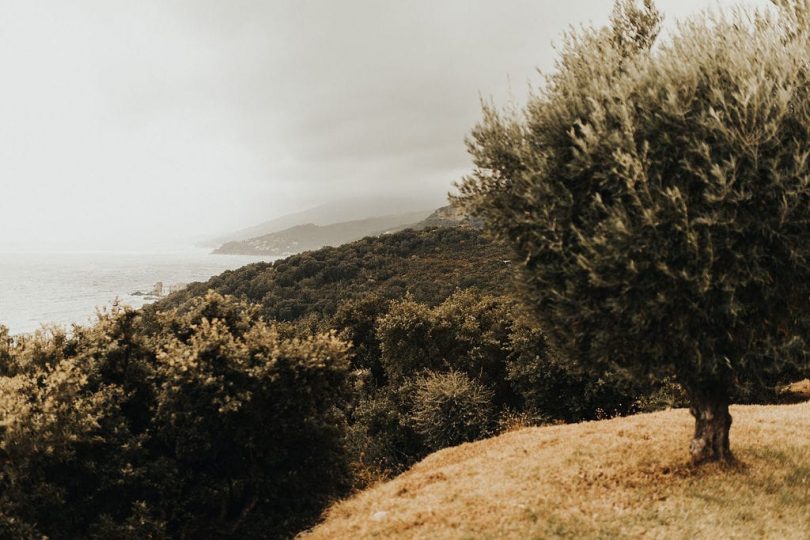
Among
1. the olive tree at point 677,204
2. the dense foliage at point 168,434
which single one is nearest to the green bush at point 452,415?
the dense foliage at point 168,434

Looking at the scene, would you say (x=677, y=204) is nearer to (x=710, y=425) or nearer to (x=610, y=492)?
(x=710, y=425)

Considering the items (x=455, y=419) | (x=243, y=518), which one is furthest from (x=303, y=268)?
(x=243, y=518)

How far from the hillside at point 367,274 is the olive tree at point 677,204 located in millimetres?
67145

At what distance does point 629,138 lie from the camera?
35.7ft

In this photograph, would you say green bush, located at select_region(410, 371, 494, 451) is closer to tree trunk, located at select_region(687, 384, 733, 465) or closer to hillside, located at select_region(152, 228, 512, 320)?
tree trunk, located at select_region(687, 384, 733, 465)

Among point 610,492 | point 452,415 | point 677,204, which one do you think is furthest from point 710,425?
point 452,415

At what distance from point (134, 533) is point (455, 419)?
21100 millimetres

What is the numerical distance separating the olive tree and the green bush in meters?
20.6

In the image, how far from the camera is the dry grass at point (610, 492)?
12.0 metres

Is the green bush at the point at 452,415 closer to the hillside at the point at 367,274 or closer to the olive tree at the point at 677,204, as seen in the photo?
the olive tree at the point at 677,204

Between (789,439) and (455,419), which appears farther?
(455,419)

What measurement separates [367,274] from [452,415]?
74953mm

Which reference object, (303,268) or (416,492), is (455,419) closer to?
(416,492)

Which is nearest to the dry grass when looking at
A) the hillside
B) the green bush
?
the green bush
